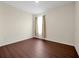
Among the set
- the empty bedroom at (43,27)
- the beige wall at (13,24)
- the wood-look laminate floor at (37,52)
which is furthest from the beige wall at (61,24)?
the beige wall at (13,24)

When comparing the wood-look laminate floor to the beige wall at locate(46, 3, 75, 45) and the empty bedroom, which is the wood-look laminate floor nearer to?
the empty bedroom

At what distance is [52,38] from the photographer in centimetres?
495

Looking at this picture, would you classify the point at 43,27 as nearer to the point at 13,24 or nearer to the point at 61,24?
the point at 61,24

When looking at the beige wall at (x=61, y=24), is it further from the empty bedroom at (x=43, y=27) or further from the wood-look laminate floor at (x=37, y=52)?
the wood-look laminate floor at (x=37, y=52)

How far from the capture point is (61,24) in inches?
170

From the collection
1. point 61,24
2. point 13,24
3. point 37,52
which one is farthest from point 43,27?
point 37,52

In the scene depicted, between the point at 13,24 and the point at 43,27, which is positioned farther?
the point at 43,27

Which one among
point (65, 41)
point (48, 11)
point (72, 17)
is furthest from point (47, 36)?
point (72, 17)

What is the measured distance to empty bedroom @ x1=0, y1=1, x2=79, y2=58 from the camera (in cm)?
316

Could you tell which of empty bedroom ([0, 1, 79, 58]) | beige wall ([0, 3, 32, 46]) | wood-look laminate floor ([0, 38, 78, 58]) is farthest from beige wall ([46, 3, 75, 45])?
beige wall ([0, 3, 32, 46])

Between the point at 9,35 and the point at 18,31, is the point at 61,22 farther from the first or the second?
the point at 9,35

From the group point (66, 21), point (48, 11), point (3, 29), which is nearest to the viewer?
point (3, 29)

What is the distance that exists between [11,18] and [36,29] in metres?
2.89

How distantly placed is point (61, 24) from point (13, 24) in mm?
3078
